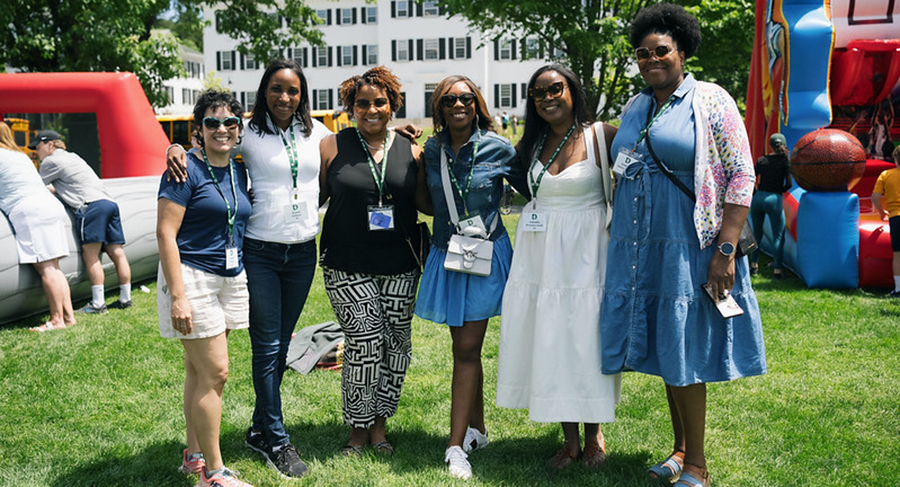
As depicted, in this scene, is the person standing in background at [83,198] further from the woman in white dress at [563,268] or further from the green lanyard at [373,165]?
the woman in white dress at [563,268]

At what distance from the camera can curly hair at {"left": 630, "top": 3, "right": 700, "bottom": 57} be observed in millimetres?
3307

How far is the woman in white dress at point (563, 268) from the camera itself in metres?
3.56

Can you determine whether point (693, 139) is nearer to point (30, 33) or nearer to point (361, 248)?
point (361, 248)

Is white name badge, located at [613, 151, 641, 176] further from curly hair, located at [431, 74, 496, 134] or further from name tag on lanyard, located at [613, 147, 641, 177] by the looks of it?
curly hair, located at [431, 74, 496, 134]

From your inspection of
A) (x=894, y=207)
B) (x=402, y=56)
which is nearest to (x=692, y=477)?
(x=894, y=207)

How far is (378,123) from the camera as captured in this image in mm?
3859

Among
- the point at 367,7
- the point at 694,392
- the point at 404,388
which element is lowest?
the point at 404,388

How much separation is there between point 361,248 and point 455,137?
704 millimetres

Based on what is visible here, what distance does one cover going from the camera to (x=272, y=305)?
12.2 ft

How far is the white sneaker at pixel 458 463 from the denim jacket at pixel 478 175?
0.98 m

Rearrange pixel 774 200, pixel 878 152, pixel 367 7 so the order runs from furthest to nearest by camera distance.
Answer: pixel 367 7 → pixel 878 152 → pixel 774 200

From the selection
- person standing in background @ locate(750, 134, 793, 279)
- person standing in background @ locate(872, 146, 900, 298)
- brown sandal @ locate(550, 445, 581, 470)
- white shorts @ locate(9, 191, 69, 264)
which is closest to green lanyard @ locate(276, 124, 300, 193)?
brown sandal @ locate(550, 445, 581, 470)

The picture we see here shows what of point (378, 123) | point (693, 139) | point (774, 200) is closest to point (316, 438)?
point (378, 123)

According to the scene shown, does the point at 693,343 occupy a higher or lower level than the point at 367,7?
lower
